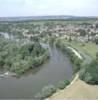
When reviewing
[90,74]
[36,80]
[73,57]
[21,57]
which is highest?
[90,74]

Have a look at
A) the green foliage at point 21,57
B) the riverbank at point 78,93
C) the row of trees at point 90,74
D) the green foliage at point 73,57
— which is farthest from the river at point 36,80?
the row of trees at point 90,74

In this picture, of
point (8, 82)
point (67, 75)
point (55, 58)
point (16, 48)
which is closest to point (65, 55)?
point (55, 58)

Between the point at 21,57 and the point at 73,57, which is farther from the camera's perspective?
the point at 73,57

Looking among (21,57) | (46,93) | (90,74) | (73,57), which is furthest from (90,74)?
(21,57)

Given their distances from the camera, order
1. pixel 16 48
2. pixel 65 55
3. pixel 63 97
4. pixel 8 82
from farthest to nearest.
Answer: pixel 65 55 < pixel 16 48 < pixel 8 82 < pixel 63 97

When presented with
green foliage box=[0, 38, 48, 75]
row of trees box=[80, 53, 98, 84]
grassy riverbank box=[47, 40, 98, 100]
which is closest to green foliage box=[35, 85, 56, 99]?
grassy riverbank box=[47, 40, 98, 100]

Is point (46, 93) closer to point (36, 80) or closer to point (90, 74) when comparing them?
point (90, 74)

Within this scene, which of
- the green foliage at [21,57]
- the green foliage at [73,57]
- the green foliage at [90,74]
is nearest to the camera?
the green foliage at [90,74]

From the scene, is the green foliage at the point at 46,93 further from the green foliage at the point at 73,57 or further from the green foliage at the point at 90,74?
the green foliage at the point at 73,57

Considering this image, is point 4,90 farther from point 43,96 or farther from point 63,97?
point 63,97
